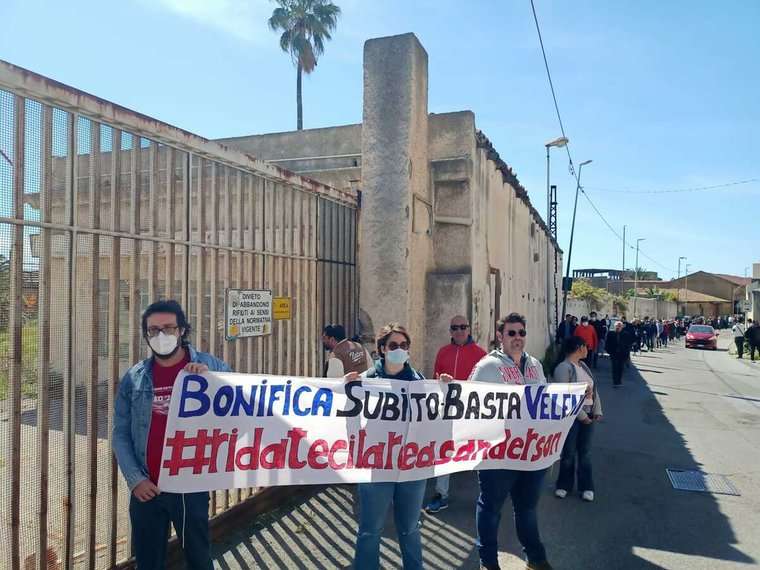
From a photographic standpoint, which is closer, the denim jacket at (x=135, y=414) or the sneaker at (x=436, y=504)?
the denim jacket at (x=135, y=414)

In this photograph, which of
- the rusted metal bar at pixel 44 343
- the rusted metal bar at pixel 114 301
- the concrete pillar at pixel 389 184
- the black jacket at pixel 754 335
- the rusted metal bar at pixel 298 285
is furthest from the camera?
the black jacket at pixel 754 335

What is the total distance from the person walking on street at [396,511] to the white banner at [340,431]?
0.08m

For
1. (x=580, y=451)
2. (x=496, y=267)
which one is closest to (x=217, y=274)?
(x=580, y=451)

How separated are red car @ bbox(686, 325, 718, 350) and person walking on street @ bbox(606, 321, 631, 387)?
20.1 m

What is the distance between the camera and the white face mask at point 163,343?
3152 mm

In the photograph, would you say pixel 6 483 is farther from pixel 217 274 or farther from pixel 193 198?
pixel 193 198


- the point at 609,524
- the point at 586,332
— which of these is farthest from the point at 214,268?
the point at 586,332

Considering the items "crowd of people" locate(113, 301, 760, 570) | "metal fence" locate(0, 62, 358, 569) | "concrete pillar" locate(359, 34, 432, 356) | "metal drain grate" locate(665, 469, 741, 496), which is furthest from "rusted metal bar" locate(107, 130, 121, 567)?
"metal drain grate" locate(665, 469, 741, 496)

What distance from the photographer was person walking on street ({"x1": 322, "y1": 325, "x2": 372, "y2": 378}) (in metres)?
4.98

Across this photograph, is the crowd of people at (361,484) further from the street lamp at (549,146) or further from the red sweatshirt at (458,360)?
the street lamp at (549,146)

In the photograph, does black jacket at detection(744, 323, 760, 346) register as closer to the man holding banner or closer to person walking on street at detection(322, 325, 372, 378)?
the man holding banner

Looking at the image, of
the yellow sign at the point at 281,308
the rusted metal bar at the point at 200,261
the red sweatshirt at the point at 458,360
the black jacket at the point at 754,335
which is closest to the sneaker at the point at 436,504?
the red sweatshirt at the point at 458,360

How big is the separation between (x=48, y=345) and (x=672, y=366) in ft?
68.8

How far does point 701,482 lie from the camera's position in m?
6.23
